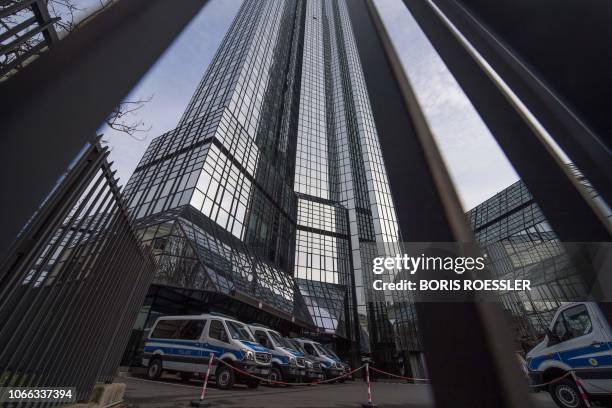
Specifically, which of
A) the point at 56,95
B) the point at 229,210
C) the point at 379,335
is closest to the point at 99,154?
the point at 56,95

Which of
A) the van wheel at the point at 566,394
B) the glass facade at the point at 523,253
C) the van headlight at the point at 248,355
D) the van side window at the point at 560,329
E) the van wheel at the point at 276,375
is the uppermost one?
the glass facade at the point at 523,253

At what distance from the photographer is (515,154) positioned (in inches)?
70.0

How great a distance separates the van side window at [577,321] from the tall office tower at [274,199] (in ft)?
16.8

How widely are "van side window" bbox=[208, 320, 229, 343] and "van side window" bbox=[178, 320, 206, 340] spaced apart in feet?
1.14

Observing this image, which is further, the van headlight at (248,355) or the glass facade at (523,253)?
the glass facade at (523,253)

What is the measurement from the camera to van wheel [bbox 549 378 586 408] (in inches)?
204

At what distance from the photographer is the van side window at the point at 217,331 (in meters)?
8.05

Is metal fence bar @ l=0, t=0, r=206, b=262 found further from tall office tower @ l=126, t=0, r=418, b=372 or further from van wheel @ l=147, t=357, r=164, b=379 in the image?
van wheel @ l=147, t=357, r=164, b=379

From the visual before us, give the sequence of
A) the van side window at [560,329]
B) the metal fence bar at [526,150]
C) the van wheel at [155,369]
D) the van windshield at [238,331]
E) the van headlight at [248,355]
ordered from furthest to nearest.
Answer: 1. the van wheel at [155,369]
2. the van windshield at [238,331]
3. the van headlight at [248,355]
4. the van side window at [560,329]
5. the metal fence bar at [526,150]

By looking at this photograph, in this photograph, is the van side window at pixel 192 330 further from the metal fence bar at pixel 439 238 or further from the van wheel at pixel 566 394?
the metal fence bar at pixel 439 238

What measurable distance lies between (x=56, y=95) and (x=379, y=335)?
114 feet

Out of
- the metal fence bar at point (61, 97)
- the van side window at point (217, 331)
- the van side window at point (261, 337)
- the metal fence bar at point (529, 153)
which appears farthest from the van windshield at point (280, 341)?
the metal fence bar at point (61, 97)

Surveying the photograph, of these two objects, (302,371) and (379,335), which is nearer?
(302,371)

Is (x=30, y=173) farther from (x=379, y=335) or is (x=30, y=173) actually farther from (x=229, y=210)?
(x=379, y=335)
